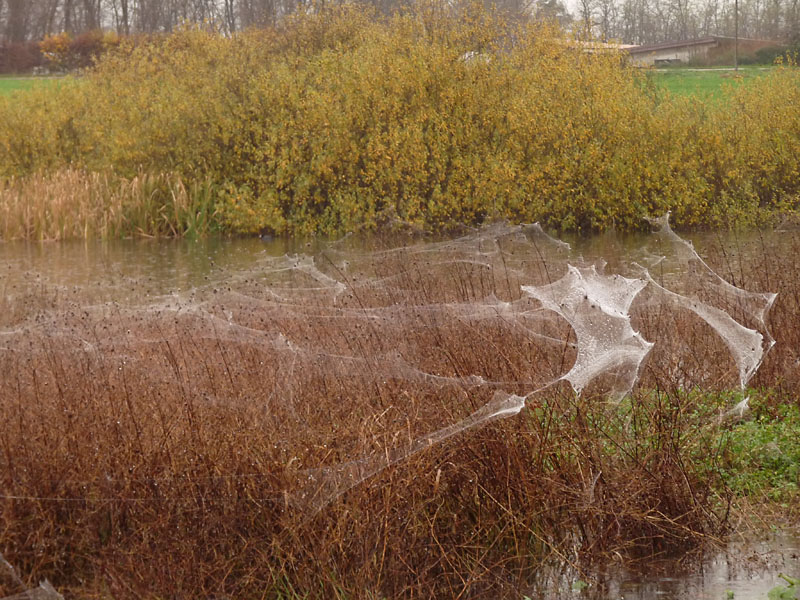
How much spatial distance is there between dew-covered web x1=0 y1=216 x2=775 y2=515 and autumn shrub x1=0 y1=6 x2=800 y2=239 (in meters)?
8.89

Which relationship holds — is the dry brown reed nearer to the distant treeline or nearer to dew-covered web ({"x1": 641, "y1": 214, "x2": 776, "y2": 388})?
dew-covered web ({"x1": 641, "y1": 214, "x2": 776, "y2": 388})

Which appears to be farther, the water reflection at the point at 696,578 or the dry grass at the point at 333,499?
the water reflection at the point at 696,578

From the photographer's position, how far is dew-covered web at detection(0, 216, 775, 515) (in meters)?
4.96

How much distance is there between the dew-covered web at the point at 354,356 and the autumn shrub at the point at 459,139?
889 centimetres

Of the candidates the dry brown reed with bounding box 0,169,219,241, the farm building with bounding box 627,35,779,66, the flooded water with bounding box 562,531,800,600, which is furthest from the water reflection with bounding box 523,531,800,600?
the farm building with bounding box 627,35,779,66

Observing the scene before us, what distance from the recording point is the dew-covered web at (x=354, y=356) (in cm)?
496

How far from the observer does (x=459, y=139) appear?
21.4 m

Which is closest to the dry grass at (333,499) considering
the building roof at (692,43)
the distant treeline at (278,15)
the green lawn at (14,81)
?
the distant treeline at (278,15)

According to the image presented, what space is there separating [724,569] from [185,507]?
2412 mm

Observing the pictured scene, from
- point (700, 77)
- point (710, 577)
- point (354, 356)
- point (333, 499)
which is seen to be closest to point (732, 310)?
point (354, 356)

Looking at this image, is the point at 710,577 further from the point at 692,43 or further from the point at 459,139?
the point at 692,43

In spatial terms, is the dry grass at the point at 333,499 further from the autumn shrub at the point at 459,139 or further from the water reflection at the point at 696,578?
the autumn shrub at the point at 459,139

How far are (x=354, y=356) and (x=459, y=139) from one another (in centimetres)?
1486

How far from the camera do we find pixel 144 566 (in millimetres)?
4398
